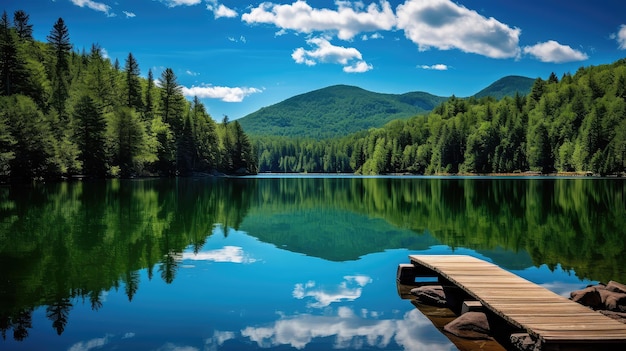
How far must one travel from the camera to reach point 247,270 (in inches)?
667

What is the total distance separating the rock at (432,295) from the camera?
13.3 m

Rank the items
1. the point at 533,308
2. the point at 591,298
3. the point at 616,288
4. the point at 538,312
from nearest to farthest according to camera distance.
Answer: the point at 538,312, the point at 533,308, the point at 591,298, the point at 616,288

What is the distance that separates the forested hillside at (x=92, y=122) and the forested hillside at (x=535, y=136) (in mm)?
66060

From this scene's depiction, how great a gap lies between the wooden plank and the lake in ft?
4.62

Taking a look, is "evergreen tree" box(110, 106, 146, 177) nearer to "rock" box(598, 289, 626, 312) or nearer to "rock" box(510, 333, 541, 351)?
"rock" box(598, 289, 626, 312)

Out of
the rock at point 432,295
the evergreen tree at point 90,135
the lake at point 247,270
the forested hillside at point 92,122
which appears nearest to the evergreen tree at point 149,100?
the forested hillside at point 92,122

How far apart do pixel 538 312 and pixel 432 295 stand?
3903mm

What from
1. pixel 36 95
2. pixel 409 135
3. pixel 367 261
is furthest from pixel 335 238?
pixel 409 135

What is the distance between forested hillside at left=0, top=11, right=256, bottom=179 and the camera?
69.5 m

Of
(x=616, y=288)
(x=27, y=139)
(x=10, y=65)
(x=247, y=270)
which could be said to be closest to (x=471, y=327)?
(x=616, y=288)

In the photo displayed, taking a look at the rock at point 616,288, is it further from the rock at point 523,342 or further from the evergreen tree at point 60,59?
the evergreen tree at point 60,59

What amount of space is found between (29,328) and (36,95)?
97.1 m

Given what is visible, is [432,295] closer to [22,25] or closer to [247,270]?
[247,270]

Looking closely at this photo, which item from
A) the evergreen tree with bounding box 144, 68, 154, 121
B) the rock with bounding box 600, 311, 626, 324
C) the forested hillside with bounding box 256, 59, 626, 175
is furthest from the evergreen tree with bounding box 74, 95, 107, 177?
the forested hillside with bounding box 256, 59, 626, 175
